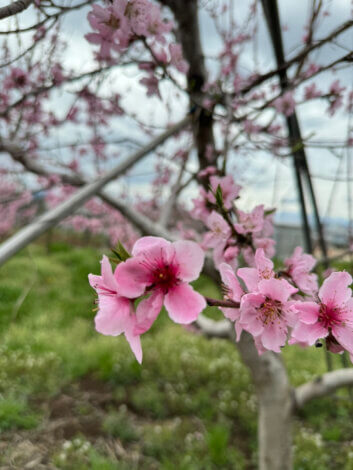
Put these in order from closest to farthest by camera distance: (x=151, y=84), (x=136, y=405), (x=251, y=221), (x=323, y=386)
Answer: (x=251, y=221), (x=151, y=84), (x=323, y=386), (x=136, y=405)

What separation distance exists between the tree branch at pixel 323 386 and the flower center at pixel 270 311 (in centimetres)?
156

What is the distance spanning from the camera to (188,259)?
55cm

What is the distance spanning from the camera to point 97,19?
3.03 feet

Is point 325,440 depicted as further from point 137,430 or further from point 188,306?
point 188,306

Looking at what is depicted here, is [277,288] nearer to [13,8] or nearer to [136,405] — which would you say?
[13,8]

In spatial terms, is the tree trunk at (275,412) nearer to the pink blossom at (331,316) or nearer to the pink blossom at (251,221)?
the pink blossom at (251,221)

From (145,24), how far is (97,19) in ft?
0.43

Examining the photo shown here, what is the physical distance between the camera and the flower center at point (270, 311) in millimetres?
601

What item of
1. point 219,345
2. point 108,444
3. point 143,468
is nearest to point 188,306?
point 143,468

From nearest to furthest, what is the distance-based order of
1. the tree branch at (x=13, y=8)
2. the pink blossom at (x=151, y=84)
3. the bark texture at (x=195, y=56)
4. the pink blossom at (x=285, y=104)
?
the tree branch at (x=13, y=8) < the pink blossom at (x=151, y=84) < the bark texture at (x=195, y=56) < the pink blossom at (x=285, y=104)

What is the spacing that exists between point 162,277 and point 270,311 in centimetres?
20

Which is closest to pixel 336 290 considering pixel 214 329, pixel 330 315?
pixel 330 315

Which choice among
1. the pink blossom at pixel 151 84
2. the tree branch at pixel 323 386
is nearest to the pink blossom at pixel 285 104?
the pink blossom at pixel 151 84

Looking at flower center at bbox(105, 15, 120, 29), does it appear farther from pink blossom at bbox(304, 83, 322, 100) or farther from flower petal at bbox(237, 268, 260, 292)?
pink blossom at bbox(304, 83, 322, 100)
